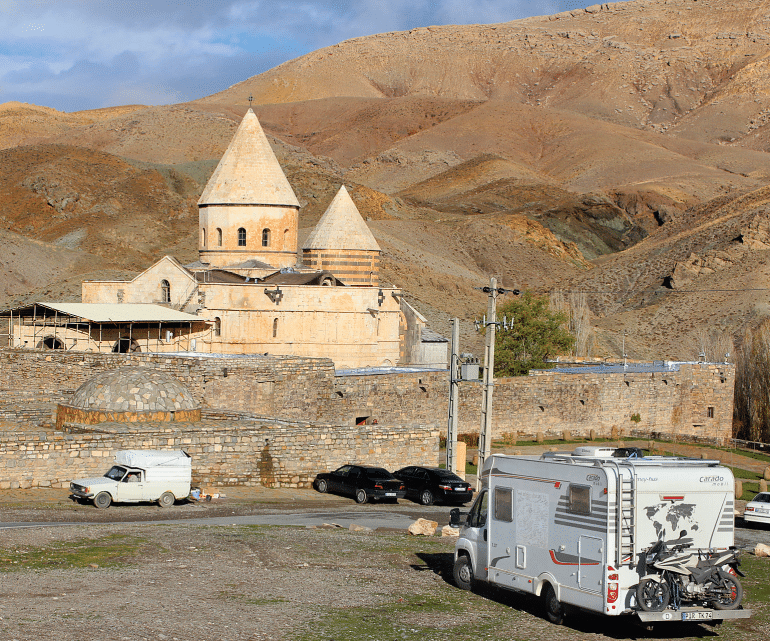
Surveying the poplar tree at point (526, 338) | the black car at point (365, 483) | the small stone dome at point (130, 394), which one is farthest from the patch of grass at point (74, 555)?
the poplar tree at point (526, 338)

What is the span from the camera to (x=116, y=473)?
22297 millimetres

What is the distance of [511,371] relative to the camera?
54.2 metres

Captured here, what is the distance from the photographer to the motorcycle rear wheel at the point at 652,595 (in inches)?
474

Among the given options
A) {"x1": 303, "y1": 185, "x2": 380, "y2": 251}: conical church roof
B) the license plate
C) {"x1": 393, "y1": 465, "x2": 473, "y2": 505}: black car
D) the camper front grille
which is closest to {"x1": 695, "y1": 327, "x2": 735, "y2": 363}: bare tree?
{"x1": 303, "y1": 185, "x2": 380, "y2": 251}: conical church roof

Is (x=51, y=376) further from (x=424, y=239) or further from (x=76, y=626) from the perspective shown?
(x=424, y=239)

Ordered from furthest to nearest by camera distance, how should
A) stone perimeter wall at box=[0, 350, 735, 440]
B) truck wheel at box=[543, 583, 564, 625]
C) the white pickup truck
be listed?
stone perimeter wall at box=[0, 350, 735, 440], the white pickup truck, truck wheel at box=[543, 583, 564, 625]

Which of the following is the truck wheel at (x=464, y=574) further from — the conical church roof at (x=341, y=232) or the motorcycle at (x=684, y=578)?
the conical church roof at (x=341, y=232)

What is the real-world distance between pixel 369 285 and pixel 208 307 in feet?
30.1

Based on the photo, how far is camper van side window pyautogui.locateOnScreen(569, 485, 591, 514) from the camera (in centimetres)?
1245

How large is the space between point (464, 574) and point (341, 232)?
40.4 meters

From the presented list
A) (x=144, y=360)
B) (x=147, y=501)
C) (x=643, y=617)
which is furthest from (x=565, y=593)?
(x=144, y=360)

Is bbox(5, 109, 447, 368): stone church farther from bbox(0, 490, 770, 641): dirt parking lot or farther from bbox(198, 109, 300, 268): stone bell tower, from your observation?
bbox(0, 490, 770, 641): dirt parking lot

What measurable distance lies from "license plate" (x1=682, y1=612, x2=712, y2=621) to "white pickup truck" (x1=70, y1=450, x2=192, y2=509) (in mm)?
13041

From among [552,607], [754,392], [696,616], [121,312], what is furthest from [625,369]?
[696,616]
